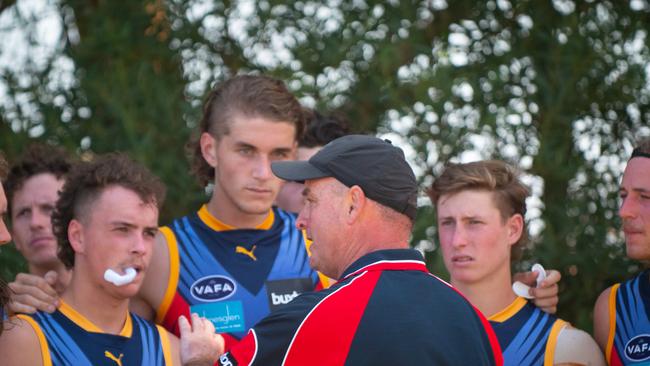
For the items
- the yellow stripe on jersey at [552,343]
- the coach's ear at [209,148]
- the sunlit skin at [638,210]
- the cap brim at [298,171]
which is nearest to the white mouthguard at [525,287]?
the yellow stripe on jersey at [552,343]

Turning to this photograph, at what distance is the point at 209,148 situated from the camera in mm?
5223

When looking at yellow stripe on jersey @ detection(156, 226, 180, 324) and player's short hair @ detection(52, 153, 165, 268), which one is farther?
yellow stripe on jersey @ detection(156, 226, 180, 324)

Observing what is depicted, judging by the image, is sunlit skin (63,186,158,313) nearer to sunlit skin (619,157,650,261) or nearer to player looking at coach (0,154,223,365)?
player looking at coach (0,154,223,365)

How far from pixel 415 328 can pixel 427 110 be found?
359cm

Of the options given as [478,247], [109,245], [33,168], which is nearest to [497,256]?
[478,247]

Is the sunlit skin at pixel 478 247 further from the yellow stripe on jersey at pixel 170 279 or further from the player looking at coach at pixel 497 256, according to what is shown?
the yellow stripe on jersey at pixel 170 279

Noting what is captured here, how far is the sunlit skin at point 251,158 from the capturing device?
500 cm

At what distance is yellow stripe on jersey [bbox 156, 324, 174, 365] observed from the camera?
461 cm

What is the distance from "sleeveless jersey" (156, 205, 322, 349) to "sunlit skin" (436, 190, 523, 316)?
2.36 feet

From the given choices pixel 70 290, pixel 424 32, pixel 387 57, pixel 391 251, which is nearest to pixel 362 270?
pixel 391 251

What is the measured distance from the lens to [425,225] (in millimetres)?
6473

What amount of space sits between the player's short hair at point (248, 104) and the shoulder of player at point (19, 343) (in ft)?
4.53

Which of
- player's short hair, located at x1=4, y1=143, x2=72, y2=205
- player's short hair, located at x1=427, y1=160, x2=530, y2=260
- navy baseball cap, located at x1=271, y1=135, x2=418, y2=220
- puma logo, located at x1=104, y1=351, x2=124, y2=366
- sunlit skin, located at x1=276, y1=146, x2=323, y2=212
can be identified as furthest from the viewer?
sunlit skin, located at x1=276, y1=146, x2=323, y2=212

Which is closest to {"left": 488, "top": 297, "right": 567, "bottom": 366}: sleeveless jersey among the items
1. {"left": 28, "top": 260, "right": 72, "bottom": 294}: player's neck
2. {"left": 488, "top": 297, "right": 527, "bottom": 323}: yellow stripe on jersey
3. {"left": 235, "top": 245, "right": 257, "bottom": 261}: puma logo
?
{"left": 488, "top": 297, "right": 527, "bottom": 323}: yellow stripe on jersey
